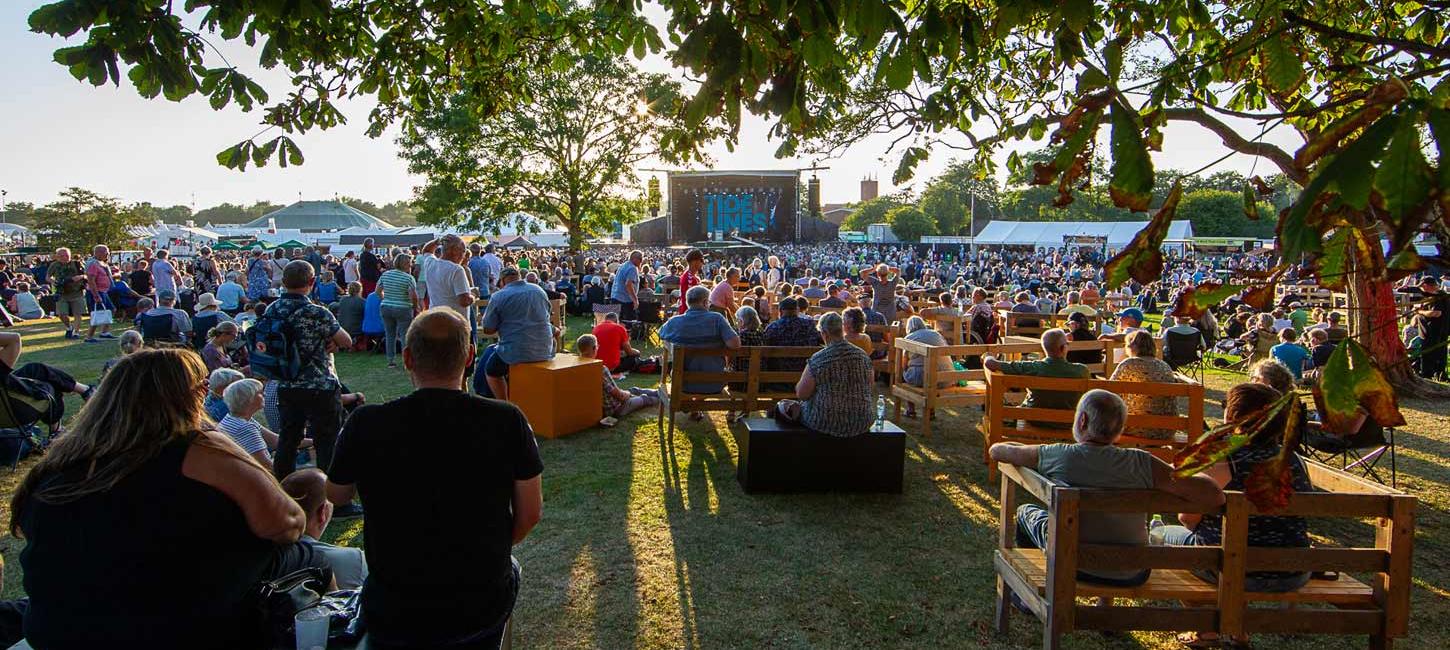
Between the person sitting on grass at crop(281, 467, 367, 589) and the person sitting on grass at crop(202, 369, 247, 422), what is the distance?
2.25m

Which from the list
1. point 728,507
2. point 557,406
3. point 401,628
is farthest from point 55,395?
point 401,628

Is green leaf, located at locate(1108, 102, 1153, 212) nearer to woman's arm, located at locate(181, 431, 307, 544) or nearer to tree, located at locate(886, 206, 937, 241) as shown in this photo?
woman's arm, located at locate(181, 431, 307, 544)

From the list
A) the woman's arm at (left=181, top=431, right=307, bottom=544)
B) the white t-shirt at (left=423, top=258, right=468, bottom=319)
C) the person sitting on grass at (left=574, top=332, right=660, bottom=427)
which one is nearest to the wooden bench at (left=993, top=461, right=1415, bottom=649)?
the woman's arm at (left=181, top=431, right=307, bottom=544)

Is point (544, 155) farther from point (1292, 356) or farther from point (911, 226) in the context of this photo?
point (911, 226)

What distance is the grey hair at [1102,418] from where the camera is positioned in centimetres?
354

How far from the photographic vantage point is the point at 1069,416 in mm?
5797

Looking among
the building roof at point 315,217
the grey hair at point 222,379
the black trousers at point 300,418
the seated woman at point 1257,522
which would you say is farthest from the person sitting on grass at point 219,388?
the building roof at point 315,217

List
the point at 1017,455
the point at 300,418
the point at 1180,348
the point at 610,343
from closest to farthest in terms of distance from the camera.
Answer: the point at 1017,455, the point at 300,418, the point at 610,343, the point at 1180,348

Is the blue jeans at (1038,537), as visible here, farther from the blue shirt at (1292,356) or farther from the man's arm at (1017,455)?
the blue shirt at (1292,356)

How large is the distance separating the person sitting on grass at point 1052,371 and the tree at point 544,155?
18.8m

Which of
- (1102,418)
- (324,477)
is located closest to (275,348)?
(324,477)

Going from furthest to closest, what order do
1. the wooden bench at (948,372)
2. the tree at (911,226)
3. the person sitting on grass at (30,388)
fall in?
the tree at (911,226)
the wooden bench at (948,372)
the person sitting on grass at (30,388)

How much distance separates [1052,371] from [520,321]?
4453mm

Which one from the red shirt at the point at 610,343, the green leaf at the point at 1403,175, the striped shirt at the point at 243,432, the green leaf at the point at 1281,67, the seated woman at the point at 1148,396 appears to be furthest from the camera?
the red shirt at the point at 610,343
